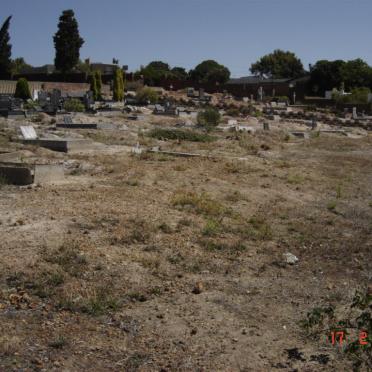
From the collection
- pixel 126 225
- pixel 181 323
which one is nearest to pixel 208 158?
pixel 126 225

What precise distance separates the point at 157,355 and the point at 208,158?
11.1 metres

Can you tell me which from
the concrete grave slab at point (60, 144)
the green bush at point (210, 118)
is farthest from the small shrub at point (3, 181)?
the green bush at point (210, 118)

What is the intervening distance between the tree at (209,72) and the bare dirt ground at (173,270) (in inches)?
3104

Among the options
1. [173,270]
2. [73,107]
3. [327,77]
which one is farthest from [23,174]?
[327,77]

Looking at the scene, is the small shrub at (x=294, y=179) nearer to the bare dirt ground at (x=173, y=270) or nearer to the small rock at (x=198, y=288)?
the bare dirt ground at (x=173, y=270)

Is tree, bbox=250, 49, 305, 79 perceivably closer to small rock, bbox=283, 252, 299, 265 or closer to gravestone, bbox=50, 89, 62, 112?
gravestone, bbox=50, 89, 62, 112

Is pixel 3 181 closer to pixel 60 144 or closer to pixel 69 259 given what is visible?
pixel 69 259

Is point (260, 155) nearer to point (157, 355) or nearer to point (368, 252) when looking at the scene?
point (368, 252)

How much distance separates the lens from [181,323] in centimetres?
488

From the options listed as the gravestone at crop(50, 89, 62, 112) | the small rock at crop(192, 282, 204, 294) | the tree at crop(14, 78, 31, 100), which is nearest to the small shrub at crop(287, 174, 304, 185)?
the small rock at crop(192, 282, 204, 294)

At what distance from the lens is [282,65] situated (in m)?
101

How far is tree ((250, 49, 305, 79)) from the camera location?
100 m

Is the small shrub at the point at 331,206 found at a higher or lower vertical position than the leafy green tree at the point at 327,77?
lower

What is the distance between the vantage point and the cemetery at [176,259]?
4.37 metres
